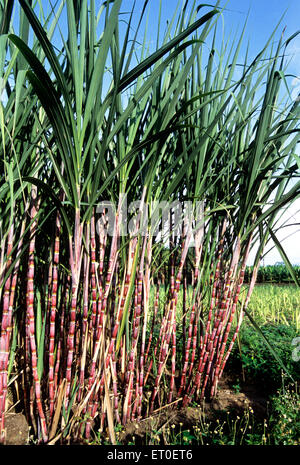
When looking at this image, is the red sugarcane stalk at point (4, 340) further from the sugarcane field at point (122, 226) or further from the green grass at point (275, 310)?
the green grass at point (275, 310)

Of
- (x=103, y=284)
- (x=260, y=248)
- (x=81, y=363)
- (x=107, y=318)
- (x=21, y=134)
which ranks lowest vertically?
(x=81, y=363)

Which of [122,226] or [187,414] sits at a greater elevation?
[122,226]

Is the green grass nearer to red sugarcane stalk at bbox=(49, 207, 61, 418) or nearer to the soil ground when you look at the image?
the soil ground

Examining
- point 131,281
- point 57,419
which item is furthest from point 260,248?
point 57,419

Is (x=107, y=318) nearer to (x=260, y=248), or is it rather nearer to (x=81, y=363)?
(x=81, y=363)

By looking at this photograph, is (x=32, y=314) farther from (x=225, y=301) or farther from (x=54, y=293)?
(x=225, y=301)

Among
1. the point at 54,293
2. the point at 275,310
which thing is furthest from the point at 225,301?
the point at 275,310

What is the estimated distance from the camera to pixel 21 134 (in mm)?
1442

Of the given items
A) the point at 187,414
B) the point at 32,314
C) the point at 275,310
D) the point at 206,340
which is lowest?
the point at 187,414

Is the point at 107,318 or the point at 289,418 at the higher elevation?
the point at 107,318

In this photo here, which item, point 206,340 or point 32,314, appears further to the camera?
point 206,340

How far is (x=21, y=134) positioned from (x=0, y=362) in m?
0.88

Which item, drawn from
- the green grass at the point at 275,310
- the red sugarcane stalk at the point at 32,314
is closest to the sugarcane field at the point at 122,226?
the red sugarcane stalk at the point at 32,314
